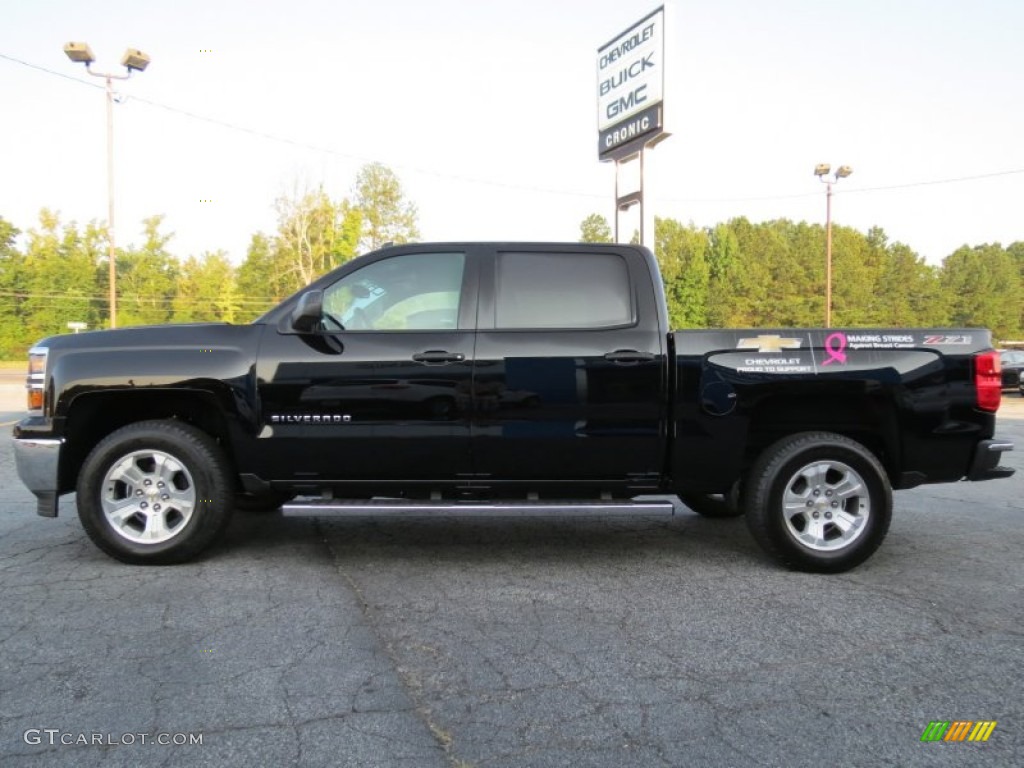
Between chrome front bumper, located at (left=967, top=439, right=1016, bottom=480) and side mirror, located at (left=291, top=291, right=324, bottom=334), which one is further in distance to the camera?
chrome front bumper, located at (left=967, top=439, right=1016, bottom=480)

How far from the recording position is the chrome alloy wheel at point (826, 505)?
14.3 feet

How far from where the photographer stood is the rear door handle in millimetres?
4371

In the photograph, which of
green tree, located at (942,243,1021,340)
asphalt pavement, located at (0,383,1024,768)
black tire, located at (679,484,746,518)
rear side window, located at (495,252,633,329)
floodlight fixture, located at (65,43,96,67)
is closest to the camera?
asphalt pavement, located at (0,383,1024,768)

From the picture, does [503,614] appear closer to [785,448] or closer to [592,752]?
[592,752]

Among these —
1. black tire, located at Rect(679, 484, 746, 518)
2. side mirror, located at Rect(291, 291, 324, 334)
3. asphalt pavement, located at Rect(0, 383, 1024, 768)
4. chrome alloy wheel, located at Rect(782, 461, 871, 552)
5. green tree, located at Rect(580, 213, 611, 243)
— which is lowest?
asphalt pavement, located at Rect(0, 383, 1024, 768)

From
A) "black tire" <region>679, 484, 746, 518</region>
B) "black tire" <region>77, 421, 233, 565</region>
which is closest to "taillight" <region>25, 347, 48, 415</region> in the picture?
"black tire" <region>77, 421, 233, 565</region>

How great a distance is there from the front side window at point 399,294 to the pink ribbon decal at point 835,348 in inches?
87.5

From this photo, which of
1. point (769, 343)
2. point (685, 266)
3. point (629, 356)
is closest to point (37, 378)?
point (629, 356)

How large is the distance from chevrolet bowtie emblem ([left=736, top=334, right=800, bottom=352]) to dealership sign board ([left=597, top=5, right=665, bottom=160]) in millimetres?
14320

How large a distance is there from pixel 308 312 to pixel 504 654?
7.32 feet

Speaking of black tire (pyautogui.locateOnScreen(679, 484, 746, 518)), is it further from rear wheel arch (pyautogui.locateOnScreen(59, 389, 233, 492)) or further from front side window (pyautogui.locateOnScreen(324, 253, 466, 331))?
rear wheel arch (pyautogui.locateOnScreen(59, 389, 233, 492))

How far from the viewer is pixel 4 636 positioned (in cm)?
336

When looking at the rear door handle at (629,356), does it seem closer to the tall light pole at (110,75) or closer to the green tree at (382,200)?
the tall light pole at (110,75)

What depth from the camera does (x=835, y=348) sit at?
438 centimetres
